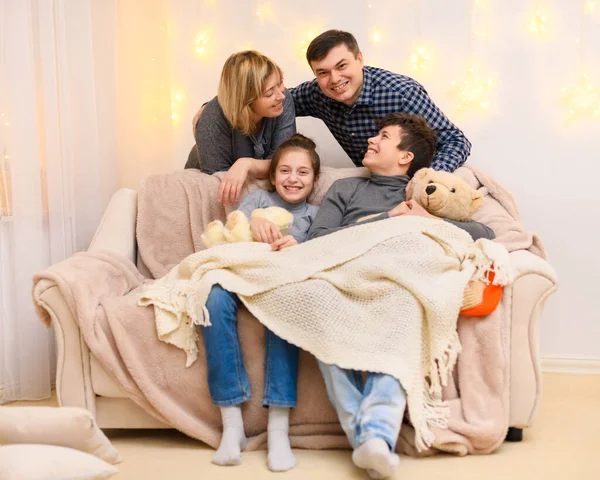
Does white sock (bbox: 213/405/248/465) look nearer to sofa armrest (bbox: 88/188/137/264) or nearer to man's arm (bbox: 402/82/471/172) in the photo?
sofa armrest (bbox: 88/188/137/264)

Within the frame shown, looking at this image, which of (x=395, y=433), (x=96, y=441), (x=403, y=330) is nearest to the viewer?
(x=96, y=441)

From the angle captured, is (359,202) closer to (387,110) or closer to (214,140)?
(387,110)

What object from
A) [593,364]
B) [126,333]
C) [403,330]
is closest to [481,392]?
[403,330]

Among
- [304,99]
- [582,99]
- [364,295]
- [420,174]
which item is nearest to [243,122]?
[304,99]

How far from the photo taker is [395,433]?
1624mm

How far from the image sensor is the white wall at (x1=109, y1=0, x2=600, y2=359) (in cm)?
277

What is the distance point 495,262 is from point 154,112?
179cm

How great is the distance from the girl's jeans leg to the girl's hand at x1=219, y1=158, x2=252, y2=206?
62 cm

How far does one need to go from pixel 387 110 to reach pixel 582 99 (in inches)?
30.2

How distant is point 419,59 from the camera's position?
2.87 metres

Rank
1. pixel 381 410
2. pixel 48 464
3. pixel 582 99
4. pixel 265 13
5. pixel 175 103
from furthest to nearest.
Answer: pixel 175 103, pixel 265 13, pixel 582 99, pixel 381 410, pixel 48 464

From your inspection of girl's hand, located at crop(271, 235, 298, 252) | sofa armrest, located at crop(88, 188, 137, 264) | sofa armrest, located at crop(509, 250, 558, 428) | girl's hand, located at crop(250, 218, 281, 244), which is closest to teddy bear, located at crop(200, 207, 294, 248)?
girl's hand, located at crop(250, 218, 281, 244)

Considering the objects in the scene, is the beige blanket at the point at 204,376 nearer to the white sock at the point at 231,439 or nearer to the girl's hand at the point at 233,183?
the white sock at the point at 231,439

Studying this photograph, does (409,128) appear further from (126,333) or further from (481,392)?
(126,333)
